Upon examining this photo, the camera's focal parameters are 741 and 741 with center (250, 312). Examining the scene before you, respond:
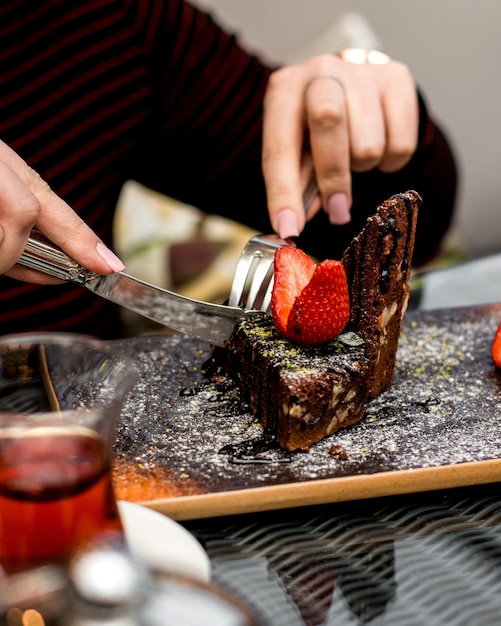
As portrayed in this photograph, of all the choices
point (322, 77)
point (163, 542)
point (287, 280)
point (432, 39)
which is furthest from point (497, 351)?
point (432, 39)

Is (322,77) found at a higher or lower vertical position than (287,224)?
higher

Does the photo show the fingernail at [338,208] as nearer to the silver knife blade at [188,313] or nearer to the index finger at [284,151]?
the index finger at [284,151]

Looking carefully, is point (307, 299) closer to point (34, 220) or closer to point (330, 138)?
point (34, 220)

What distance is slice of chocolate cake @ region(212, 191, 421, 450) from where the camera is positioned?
95 cm

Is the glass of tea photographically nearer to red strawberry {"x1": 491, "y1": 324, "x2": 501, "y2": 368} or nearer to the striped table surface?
the striped table surface

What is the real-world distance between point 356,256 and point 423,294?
0.55 m

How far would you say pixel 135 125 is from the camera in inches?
65.4

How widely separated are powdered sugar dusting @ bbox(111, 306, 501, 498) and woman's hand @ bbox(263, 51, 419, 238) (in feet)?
1.01

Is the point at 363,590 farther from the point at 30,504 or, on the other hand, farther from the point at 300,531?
the point at 30,504

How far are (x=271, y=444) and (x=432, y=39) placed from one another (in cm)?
263

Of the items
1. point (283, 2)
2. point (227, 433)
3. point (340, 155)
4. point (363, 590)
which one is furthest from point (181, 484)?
point (283, 2)

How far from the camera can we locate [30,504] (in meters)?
0.61

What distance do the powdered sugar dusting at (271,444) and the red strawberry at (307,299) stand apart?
138 millimetres

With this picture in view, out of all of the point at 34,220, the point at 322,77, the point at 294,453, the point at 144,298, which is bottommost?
the point at 294,453
